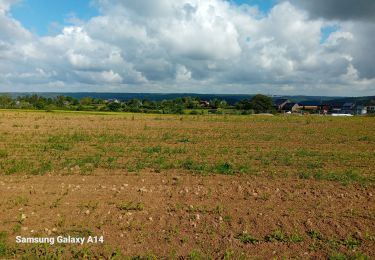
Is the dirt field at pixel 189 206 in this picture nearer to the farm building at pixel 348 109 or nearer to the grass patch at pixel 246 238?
the grass patch at pixel 246 238

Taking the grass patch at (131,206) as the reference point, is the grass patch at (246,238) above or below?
below

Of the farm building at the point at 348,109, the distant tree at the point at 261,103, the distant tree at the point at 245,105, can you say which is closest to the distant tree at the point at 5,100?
the distant tree at the point at 245,105

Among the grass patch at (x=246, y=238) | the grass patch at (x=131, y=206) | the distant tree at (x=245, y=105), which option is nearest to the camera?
the grass patch at (x=246, y=238)

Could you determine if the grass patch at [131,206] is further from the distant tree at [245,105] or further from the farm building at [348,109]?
the farm building at [348,109]

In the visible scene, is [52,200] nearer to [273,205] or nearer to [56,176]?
[56,176]

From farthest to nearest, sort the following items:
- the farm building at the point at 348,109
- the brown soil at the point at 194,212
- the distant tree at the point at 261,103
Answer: the farm building at the point at 348,109 < the distant tree at the point at 261,103 < the brown soil at the point at 194,212

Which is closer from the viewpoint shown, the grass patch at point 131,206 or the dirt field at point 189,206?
the dirt field at point 189,206

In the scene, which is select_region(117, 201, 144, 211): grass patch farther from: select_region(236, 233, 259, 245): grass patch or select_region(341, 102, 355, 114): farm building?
select_region(341, 102, 355, 114): farm building

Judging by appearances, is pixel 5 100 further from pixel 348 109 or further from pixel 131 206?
pixel 348 109

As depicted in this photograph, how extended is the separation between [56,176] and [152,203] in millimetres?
4188

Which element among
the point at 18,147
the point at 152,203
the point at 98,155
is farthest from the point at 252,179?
the point at 18,147

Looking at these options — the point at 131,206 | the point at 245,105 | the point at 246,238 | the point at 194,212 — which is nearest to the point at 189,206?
the point at 194,212

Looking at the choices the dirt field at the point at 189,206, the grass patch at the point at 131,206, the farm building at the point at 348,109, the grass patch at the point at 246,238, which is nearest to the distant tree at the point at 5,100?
the dirt field at the point at 189,206

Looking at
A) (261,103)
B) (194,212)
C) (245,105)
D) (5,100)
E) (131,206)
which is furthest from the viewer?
(245,105)
